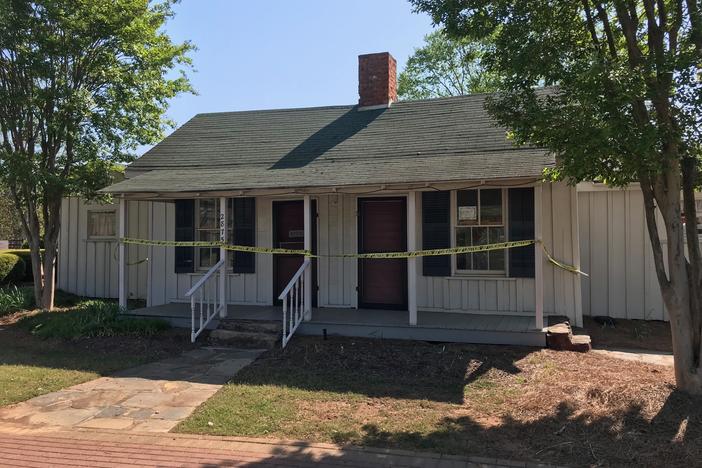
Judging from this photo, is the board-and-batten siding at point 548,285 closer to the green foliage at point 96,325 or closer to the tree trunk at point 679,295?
→ the tree trunk at point 679,295

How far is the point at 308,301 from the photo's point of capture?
859 cm

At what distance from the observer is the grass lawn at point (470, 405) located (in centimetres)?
459

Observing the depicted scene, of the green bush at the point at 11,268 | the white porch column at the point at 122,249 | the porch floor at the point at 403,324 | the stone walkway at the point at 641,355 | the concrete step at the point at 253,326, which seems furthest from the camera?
the green bush at the point at 11,268

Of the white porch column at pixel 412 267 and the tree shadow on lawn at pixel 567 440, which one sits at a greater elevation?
the white porch column at pixel 412 267

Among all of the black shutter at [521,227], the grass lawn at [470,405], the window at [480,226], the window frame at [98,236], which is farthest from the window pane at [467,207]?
the window frame at [98,236]

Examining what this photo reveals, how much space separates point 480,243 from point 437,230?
0.74 metres

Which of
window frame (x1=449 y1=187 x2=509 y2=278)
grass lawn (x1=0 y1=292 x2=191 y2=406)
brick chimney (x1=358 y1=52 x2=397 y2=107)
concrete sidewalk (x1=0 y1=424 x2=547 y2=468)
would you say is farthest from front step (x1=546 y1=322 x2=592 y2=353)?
brick chimney (x1=358 y1=52 x2=397 y2=107)

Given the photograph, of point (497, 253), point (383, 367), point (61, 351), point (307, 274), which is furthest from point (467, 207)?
point (61, 351)

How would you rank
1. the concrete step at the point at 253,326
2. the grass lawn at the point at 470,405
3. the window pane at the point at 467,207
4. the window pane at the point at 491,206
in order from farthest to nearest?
the window pane at the point at 467,207
the window pane at the point at 491,206
the concrete step at the point at 253,326
the grass lawn at the point at 470,405

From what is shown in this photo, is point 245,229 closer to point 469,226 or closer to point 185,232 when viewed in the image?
point 185,232

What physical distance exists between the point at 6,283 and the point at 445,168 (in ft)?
46.2

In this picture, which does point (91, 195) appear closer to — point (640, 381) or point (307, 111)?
point (307, 111)

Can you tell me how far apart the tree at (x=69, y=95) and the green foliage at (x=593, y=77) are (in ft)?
22.2

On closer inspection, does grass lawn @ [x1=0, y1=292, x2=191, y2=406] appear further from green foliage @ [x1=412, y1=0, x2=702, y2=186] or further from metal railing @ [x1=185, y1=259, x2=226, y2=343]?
green foliage @ [x1=412, y1=0, x2=702, y2=186]
